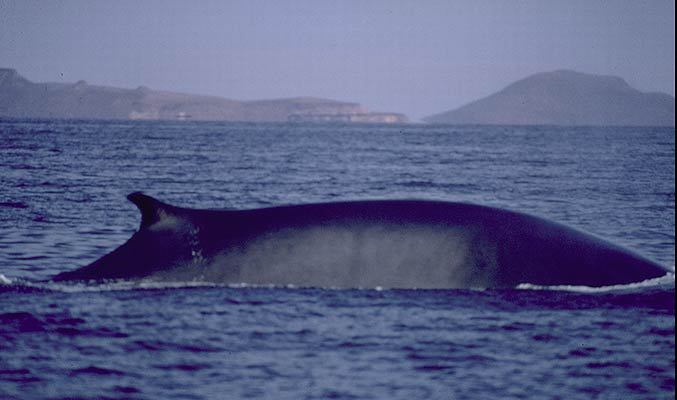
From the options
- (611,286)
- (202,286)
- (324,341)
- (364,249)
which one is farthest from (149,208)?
(611,286)

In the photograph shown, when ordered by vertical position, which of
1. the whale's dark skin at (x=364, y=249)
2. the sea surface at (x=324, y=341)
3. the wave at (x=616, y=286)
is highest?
the whale's dark skin at (x=364, y=249)

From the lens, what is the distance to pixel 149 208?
1205 centimetres

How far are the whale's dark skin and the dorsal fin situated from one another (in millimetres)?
13

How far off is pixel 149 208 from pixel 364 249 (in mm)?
2650

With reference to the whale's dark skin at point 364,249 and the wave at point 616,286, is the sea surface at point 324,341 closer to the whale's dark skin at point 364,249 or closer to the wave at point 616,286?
the wave at point 616,286

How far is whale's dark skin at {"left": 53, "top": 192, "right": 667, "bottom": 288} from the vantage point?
1162 centimetres

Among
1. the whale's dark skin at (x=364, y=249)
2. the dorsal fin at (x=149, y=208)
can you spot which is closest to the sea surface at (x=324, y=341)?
the whale's dark skin at (x=364, y=249)

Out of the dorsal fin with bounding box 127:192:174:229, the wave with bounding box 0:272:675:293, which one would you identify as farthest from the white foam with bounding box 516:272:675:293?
the dorsal fin with bounding box 127:192:174:229

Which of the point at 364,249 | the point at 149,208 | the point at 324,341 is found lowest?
the point at 324,341

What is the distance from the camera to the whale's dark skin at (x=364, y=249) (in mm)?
11617

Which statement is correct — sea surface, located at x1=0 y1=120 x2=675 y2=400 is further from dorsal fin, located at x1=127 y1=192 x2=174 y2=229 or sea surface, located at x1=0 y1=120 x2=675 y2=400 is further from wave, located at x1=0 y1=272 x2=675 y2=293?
dorsal fin, located at x1=127 y1=192 x2=174 y2=229

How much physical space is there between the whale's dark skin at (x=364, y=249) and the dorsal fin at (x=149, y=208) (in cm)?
1

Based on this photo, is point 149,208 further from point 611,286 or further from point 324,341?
point 611,286

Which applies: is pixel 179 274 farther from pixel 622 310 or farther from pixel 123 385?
pixel 622 310
